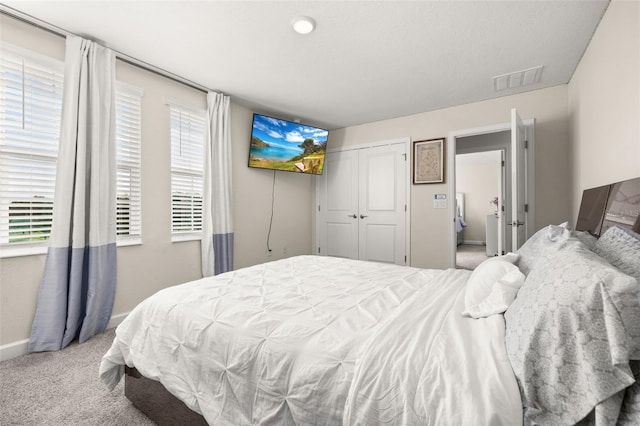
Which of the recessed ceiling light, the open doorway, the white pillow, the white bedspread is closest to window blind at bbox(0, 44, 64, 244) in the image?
the recessed ceiling light

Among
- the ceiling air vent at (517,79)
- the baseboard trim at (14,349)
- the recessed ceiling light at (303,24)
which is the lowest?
the baseboard trim at (14,349)

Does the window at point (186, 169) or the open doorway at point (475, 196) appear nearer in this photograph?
the window at point (186, 169)

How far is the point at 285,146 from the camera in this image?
415 cm

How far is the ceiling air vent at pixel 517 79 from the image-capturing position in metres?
2.86

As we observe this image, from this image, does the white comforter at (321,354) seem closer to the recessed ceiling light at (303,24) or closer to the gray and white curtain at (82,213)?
the gray and white curtain at (82,213)

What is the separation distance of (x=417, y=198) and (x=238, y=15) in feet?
10.4

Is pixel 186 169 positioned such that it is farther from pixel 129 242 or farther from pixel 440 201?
pixel 440 201

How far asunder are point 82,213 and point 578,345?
3116 mm

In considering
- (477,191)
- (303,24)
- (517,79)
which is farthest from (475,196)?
(303,24)

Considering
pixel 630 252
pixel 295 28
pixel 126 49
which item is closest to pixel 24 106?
pixel 126 49

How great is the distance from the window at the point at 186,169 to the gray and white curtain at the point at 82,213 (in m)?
0.67

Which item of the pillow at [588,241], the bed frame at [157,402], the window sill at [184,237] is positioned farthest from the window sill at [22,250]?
the pillow at [588,241]

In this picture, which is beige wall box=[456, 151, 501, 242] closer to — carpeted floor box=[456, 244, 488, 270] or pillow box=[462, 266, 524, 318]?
carpeted floor box=[456, 244, 488, 270]

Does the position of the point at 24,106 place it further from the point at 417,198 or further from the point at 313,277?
the point at 417,198
